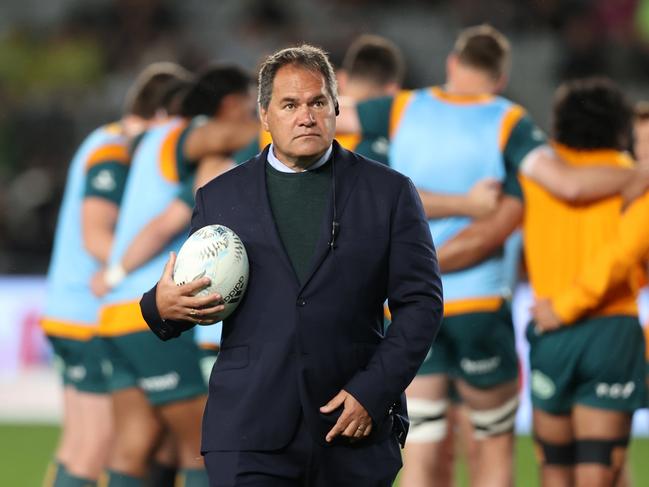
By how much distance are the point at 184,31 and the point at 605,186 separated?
488 inches

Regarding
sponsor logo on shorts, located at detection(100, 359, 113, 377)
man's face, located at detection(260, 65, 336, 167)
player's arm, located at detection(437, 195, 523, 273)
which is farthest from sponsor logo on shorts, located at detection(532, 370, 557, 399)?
man's face, located at detection(260, 65, 336, 167)

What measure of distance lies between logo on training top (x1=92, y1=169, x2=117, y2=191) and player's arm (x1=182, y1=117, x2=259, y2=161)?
33.2 inches

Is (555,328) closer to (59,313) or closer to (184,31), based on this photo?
(59,313)

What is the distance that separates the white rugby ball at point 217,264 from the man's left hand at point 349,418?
1.30ft

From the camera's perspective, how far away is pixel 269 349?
3.72 m

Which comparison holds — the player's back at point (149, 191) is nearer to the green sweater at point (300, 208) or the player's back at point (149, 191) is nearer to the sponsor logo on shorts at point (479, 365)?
the sponsor logo on shorts at point (479, 365)

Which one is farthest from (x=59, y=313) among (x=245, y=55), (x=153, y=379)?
(x=245, y=55)

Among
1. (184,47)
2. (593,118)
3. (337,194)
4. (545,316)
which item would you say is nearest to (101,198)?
(545,316)

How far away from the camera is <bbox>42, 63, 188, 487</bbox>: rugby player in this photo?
7012 millimetres

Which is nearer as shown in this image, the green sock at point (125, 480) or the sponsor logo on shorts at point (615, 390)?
the sponsor logo on shorts at point (615, 390)

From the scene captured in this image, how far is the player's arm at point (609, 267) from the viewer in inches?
216

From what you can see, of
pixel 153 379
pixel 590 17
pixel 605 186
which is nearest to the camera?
pixel 605 186

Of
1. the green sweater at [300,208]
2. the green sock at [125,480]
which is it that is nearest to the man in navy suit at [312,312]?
the green sweater at [300,208]

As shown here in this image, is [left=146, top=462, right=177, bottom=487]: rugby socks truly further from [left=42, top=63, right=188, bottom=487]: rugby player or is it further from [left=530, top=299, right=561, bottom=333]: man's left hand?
[left=530, top=299, right=561, bottom=333]: man's left hand
